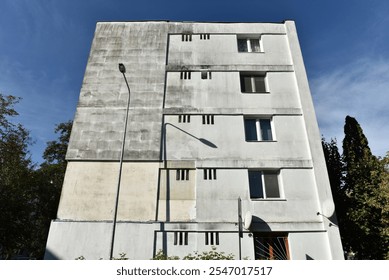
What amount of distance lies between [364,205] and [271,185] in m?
5.30

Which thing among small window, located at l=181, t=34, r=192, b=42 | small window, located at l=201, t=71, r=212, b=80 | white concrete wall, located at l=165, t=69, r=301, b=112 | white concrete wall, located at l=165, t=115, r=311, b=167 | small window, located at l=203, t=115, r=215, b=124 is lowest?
white concrete wall, located at l=165, t=115, r=311, b=167

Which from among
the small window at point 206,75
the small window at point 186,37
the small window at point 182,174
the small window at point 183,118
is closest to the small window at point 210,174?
the small window at point 182,174

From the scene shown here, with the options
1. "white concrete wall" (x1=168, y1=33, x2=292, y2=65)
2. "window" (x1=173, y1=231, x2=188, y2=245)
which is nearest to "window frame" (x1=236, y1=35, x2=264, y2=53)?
"white concrete wall" (x1=168, y1=33, x2=292, y2=65)

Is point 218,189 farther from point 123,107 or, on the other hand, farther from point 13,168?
point 13,168

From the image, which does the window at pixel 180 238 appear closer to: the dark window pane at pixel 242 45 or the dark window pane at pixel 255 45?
the dark window pane at pixel 242 45

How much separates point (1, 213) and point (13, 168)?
270cm

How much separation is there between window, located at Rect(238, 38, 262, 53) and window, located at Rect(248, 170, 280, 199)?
27.7 ft

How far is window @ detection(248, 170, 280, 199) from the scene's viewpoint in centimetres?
1195

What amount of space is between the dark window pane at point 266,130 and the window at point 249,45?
537 cm

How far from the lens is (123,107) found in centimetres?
1395

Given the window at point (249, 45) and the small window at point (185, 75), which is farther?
the window at point (249, 45)

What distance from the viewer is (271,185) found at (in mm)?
12227

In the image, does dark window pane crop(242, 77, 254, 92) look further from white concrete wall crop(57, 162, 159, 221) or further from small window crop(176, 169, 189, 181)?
white concrete wall crop(57, 162, 159, 221)

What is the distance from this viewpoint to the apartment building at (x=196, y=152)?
35.7 ft
